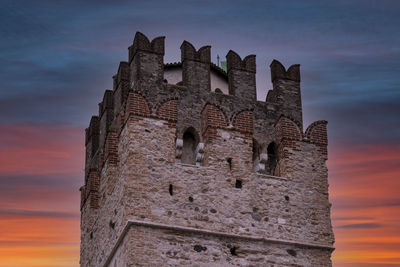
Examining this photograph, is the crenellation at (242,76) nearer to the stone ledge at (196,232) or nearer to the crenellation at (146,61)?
the crenellation at (146,61)

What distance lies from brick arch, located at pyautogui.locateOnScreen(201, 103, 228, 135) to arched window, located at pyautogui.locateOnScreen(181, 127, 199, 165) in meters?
0.30

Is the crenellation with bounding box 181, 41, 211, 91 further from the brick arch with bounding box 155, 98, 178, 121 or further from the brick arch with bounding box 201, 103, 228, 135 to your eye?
the brick arch with bounding box 155, 98, 178, 121

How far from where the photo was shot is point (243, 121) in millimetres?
22031

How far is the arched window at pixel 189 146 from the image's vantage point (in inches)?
855

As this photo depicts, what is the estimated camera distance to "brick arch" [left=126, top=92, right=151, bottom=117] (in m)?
21.0

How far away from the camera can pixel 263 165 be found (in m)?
22.4

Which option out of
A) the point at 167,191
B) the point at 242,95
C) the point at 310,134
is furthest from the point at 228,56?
the point at 167,191

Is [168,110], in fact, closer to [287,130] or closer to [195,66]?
[195,66]

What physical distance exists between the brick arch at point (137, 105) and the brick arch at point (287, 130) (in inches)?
130

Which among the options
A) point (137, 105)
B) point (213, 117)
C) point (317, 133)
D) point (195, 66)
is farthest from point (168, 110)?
point (317, 133)

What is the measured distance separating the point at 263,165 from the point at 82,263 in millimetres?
5512

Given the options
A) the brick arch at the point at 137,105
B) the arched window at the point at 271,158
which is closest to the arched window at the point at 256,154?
the arched window at the point at 271,158

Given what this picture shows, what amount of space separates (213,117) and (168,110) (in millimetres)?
1086

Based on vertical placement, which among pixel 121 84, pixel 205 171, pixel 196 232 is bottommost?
pixel 196 232
